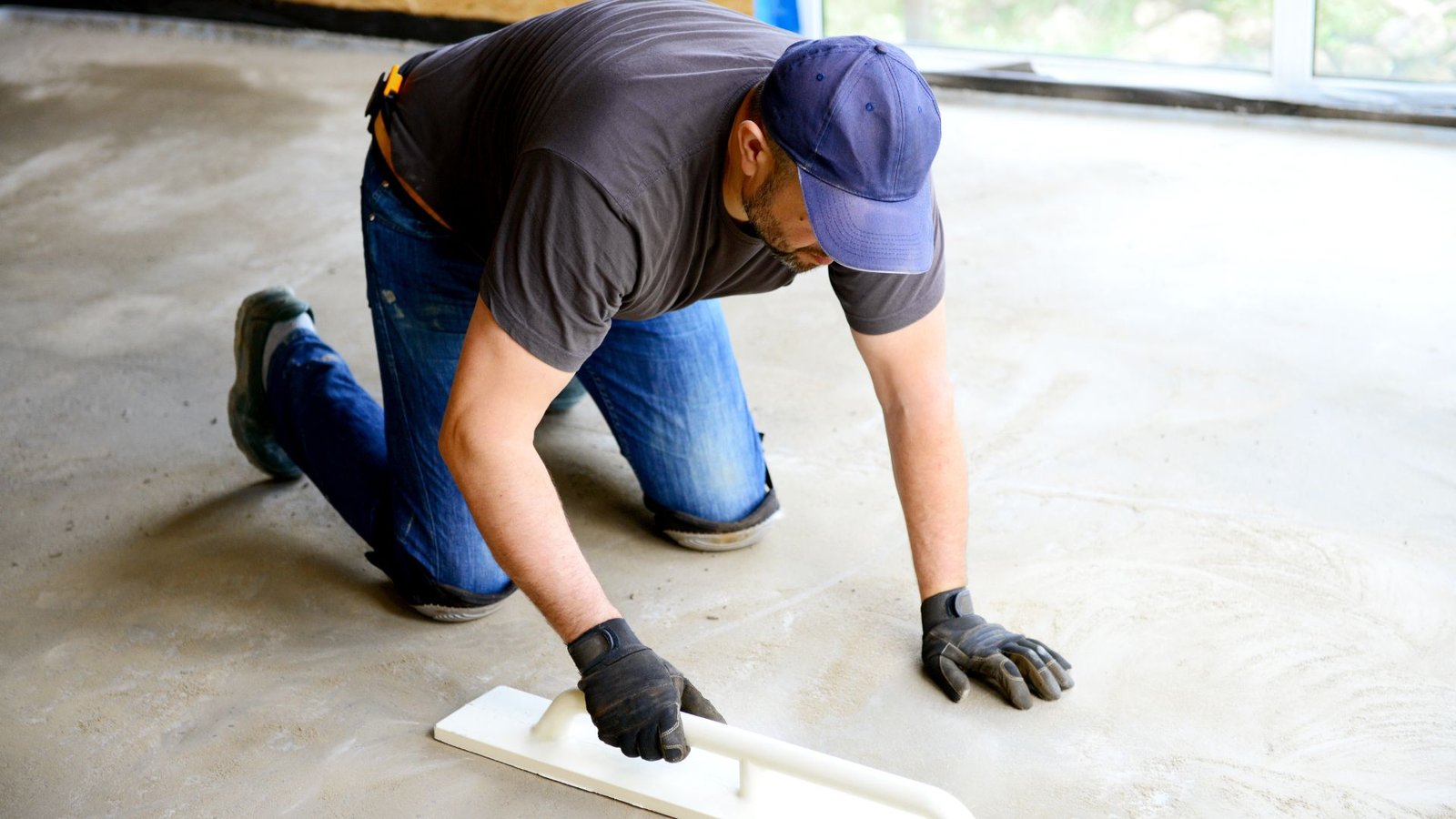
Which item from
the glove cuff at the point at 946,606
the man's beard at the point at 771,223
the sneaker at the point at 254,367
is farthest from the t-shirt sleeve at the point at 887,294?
the sneaker at the point at 254,367

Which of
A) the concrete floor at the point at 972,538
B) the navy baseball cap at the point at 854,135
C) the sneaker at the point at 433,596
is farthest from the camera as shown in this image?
the sneaker at the point at 433,596

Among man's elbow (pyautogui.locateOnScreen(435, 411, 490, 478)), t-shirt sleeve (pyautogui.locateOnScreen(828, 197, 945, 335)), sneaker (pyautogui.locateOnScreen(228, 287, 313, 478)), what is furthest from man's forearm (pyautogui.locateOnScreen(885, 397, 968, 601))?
sneaker (pyautogui.locateOnScreen(228, 287, 313, 478))

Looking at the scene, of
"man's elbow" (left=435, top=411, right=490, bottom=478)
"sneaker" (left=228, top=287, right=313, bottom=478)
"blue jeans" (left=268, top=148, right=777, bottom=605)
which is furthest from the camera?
"sneaker" (left=228, top=287, right=313, bottom=478)

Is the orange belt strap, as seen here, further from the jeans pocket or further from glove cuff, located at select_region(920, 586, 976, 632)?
glove cuff, located at select_region(920, 586, 976, 632)

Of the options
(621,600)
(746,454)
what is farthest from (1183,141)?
(621,600)

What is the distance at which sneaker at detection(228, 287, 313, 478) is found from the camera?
2426mm

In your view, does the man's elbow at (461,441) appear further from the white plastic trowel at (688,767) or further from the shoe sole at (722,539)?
the shoe sole at (722,539)

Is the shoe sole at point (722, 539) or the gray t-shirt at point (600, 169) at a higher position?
the gray t-shirt at point (600, 169)

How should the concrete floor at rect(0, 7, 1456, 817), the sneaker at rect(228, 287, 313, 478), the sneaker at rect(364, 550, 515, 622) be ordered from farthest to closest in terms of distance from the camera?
the sneaker at rect(228, 287, 313, 478) → the sneaker at rect(364, 550, 515, 622) → the concrete floor at rect(0, 7, 1456, 817)

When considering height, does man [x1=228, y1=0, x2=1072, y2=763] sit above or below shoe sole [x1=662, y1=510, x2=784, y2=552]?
above

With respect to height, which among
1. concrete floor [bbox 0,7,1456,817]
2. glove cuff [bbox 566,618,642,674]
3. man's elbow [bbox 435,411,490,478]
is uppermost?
man's elbow [bbox 435,411,490,478]

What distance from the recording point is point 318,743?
188cm

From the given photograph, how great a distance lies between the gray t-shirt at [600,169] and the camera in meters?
1.49

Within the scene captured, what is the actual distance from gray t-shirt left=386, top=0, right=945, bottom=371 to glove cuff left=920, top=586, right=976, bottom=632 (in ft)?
1.48
